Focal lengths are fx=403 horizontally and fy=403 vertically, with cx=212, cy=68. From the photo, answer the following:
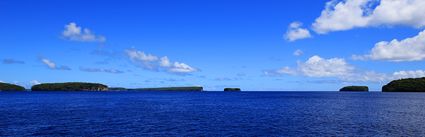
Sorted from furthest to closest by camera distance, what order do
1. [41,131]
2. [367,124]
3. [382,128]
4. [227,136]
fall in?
1. [367,124]
2. [382,128]
3. [41,131]
4. [227,136]

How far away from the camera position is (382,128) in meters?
65.4

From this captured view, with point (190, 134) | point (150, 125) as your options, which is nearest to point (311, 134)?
point (190, 134)

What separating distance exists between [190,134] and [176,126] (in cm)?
972

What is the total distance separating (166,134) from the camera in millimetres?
58656

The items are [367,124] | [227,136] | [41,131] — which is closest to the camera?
[227,136]

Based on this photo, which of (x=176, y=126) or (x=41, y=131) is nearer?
(x=41, y=131)

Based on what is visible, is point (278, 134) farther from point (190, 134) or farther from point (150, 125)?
point (150, 125)

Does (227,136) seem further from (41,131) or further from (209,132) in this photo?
(41,131)

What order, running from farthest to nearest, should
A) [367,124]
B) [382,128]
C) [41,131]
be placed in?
[367,124] → [382,128] → [41,131]

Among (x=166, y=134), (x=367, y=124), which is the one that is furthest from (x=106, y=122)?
(x=367, y=124)

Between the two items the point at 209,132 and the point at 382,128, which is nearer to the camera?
the point at 209,132

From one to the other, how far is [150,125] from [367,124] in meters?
38.1

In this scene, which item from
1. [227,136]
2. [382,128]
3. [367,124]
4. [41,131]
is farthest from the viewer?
[367,124]

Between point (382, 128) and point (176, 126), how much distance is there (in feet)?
111
